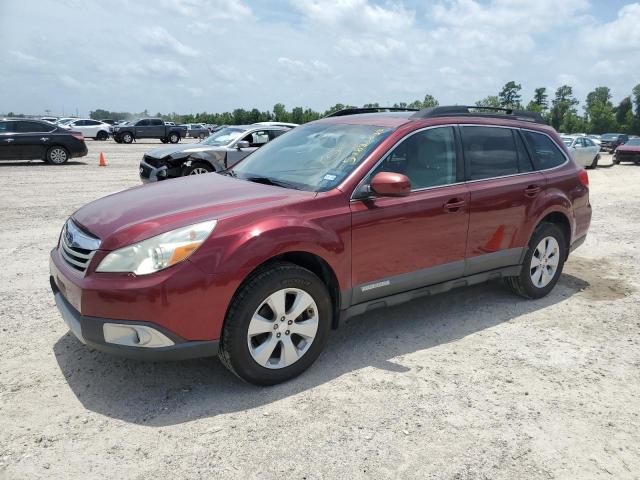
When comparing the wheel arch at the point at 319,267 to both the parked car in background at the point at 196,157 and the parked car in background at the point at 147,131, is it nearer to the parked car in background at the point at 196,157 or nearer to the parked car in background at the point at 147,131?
the parked car in background at the point at 196,157

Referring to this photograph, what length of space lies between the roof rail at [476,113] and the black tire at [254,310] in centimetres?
177

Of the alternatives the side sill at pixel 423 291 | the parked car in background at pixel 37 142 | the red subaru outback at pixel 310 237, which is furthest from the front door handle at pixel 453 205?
the parked car in background at pixel 37 142

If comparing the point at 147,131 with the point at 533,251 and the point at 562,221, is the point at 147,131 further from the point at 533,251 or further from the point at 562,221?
the point at 533,251

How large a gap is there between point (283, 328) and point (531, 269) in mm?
2815

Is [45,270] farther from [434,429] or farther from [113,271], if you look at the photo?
[434,429]

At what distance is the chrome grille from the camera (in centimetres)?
323

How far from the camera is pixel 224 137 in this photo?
12125mm

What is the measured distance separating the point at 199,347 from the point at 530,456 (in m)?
1.91

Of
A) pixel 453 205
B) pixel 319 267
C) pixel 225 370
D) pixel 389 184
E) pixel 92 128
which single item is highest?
pixel 389 184

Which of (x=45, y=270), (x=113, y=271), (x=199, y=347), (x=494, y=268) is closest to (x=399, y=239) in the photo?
(x=494, y=268)

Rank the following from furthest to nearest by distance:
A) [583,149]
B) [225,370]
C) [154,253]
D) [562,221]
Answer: [583,149] < [562,221] < [225,370] < [154,253]

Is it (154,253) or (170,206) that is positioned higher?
(170,206)

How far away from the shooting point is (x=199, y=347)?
124 inches

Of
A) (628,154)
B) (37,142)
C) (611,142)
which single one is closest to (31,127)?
(37,142)
